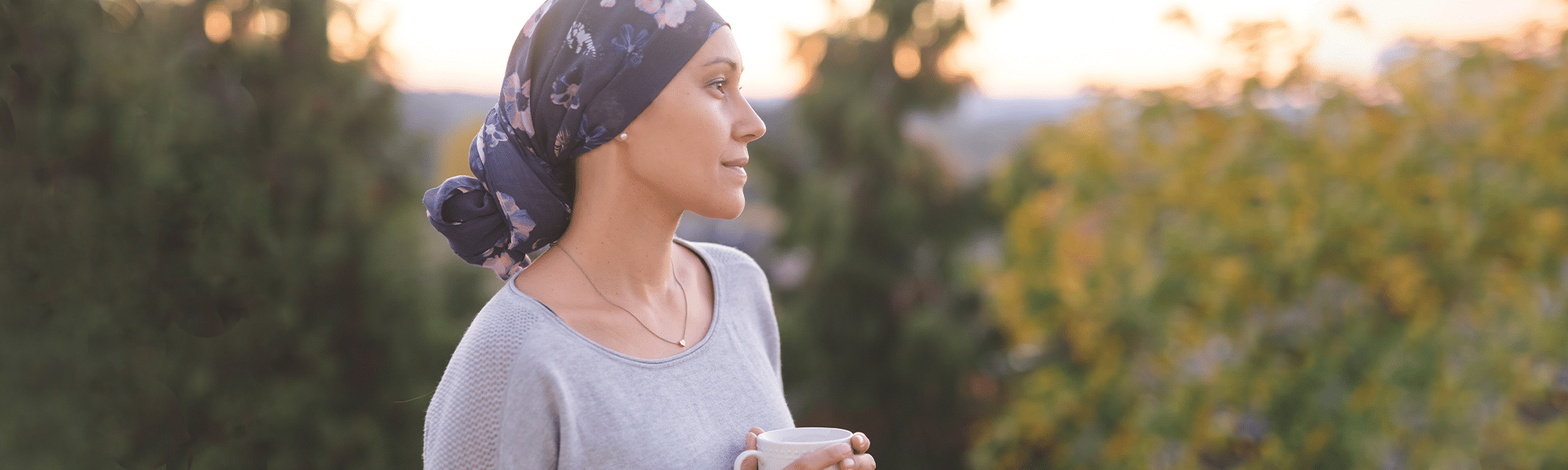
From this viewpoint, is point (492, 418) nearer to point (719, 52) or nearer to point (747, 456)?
point (747, 456)

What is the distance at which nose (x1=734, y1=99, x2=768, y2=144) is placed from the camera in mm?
1599

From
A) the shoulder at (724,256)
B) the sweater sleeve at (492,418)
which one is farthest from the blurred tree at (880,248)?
the sweater sleeve at (492,418)

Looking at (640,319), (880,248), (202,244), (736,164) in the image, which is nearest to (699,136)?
(736,164)

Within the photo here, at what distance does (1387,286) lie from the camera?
155 inches

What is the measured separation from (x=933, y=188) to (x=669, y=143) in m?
5.12

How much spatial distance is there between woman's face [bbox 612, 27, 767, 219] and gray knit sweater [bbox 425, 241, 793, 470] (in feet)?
0.91

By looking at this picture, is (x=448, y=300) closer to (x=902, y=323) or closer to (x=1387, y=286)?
(x=902, y=323)

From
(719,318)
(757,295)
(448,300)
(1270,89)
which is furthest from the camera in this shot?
(448,300)

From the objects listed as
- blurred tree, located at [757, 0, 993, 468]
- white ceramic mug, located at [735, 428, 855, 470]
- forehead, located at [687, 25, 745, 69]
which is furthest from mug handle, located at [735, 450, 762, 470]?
blurred tree, located at [757, 0, 993, 468]

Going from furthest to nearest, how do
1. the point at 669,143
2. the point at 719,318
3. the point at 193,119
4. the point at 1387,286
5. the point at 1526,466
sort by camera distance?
the point at 193,119, the point at 1387,286, the point at 1526,466, the point at 719,318, the point at 669,143

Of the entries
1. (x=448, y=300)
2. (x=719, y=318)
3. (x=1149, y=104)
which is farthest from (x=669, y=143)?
(x=448, y=300)

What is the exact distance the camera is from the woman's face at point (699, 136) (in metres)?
1.54

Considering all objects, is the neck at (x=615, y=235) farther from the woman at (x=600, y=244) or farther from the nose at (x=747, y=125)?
the nose at (x=747, y=125)

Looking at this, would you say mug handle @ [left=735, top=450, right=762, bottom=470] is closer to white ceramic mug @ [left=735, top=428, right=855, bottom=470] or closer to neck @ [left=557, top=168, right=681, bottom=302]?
white ceramic mug @ [left=735, top=428, right=855, bottom=470]
